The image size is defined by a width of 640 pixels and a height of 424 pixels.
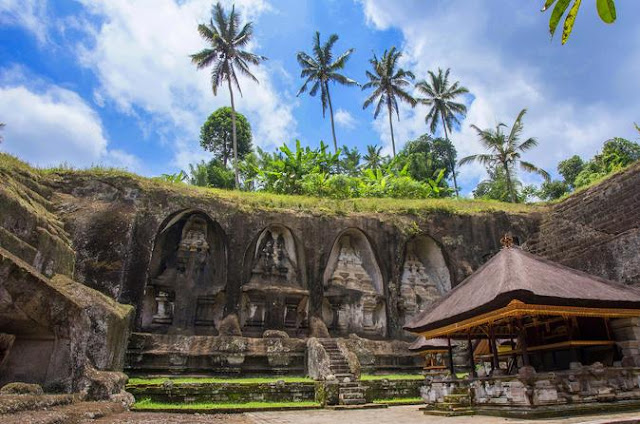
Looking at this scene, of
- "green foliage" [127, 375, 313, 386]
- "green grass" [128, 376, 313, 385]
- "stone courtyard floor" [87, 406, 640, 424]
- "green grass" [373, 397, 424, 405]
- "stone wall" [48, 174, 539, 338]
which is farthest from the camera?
"stone wall" [48, 174, 539, 338]

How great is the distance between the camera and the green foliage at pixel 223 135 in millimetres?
41406

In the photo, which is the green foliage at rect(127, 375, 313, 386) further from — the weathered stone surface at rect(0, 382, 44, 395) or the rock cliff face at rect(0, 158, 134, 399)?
the weathered stone surface at rect(0, 382, 44, 395)

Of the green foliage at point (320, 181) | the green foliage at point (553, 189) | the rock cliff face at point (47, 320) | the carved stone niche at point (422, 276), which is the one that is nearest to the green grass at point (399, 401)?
the carved stone niche at point (422, 276)

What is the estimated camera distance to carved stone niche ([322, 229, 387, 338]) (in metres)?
19.4

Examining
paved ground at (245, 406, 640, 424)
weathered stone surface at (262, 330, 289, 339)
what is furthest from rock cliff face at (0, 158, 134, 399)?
weathered stone surface at (262, 330, 289, 339)

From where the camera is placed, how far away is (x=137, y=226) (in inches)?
668

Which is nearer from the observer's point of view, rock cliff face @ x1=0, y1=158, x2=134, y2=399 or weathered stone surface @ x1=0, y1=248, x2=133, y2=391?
weathered stone surface @ x1=0, y1=248, x2=133, y2=391

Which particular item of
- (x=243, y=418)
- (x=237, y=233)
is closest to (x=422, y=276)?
(x=237, y=233)

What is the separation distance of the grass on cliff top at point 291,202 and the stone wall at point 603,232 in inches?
116

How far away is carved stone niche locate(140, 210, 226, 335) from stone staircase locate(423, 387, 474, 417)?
10365 millimetres

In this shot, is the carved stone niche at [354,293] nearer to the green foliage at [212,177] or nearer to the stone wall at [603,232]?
the stone wall at [603,232]

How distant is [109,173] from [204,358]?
27.7 feet

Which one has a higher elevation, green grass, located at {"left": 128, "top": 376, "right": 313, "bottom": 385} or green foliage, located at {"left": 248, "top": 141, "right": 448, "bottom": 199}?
green foliage, located at {"left": 248, "top": 141, "right": 448, "bottom": 199}

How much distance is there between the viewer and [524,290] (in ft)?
25.4
